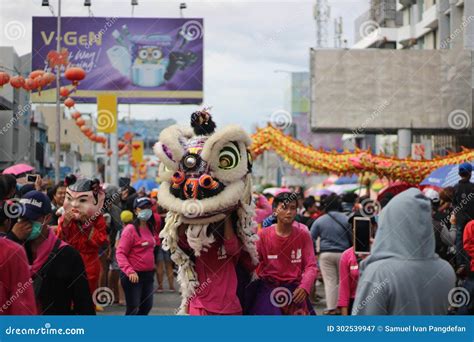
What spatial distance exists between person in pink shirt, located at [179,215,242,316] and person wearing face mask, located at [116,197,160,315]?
2.65 m

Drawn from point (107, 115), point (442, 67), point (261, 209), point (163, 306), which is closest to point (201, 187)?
point (163, 306)

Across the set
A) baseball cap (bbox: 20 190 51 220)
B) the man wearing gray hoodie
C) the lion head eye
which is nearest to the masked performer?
the lion head eye

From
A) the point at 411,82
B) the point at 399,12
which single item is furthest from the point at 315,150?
the point at 399,12

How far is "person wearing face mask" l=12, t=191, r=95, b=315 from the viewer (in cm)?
571

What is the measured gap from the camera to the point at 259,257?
313 inches

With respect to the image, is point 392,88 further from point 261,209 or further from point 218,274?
point 218,274

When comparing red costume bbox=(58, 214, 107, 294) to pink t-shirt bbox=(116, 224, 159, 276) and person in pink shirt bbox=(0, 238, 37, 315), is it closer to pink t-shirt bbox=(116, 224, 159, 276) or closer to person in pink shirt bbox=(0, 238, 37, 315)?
pink t-shirt bbox=(116, 224, 159, 276)

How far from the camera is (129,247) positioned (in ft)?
33.6

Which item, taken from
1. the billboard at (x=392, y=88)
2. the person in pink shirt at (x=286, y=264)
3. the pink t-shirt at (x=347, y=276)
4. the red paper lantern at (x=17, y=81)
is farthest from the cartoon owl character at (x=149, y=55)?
the person in pink shirt at (x=286, y=264)

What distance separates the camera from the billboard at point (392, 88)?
2948cm

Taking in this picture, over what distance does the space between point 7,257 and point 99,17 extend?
106ft

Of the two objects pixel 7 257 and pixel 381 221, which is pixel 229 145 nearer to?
pixel 7 257

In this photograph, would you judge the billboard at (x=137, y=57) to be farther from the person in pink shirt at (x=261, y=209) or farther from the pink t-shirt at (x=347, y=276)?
the pink t-shirt at (x=347, y=276)

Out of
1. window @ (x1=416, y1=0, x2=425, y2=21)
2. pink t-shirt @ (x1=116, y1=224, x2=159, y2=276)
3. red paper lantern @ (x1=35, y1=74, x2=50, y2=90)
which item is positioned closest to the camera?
pink t-shirt @ (x1=116, y1=224, x2=159, y2=276)
